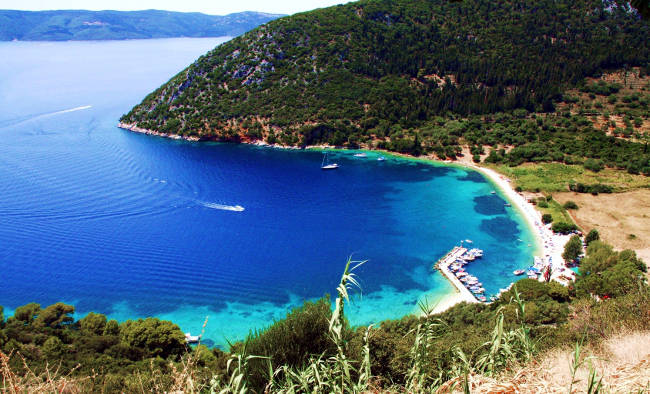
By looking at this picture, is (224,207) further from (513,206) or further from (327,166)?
(513,206)

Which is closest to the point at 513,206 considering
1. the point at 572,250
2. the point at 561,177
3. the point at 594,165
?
the point at 561,177

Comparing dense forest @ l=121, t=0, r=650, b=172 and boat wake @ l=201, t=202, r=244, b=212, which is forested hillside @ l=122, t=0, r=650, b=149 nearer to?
dense forest @ l=121, t=0, r=650, b=172

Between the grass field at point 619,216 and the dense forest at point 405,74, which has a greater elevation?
the dense forest at point 405,74

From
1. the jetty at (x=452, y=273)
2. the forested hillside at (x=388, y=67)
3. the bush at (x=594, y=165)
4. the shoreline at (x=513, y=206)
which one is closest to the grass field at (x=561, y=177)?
the bush at (x=594, y=165)

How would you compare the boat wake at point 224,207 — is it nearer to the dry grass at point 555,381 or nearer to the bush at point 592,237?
the bush at point 592,237

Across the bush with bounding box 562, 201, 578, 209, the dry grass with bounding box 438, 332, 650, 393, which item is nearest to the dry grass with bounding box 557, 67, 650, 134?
the bush with bounding box 562, 201, 578, 209

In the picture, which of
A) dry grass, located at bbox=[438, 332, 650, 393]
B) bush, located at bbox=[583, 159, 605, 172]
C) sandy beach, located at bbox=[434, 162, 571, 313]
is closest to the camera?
dry grass, located at bbox=[438, 332, 650, 393]
